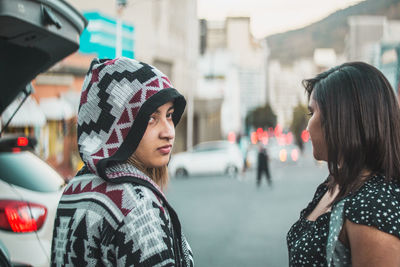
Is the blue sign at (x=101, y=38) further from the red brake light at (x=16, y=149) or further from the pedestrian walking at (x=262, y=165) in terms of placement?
the pedestrian walking at (x=262, y=165)

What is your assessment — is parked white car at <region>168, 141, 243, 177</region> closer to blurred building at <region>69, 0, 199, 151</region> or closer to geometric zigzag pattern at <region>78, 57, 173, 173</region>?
blurred building at <region>69, 0, 199, 151</region>

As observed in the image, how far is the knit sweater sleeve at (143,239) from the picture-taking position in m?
1.41

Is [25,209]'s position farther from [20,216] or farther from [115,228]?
[115,228]

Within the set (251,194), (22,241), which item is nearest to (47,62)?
(22,241)

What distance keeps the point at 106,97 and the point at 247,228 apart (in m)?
8.06

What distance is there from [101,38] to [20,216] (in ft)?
13.3

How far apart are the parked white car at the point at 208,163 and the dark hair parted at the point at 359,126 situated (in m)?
22.4

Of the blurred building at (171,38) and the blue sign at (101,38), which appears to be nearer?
the blue sign at (101,38)

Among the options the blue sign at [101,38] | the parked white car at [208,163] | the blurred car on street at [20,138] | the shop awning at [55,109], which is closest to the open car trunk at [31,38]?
the blurred car on street at [20,138]

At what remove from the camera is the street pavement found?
22.6 feet

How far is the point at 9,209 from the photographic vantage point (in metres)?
3.32

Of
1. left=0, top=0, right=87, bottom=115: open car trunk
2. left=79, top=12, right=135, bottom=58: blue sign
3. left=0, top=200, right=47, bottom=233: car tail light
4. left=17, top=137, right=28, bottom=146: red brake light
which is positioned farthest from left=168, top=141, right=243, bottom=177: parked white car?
left=0, top=0, right=87, bottom=115: open car trunk

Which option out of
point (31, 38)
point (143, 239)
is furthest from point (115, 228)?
point (31, 38)

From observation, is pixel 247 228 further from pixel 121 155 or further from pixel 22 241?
pixel 121 155
